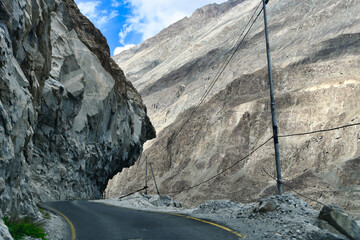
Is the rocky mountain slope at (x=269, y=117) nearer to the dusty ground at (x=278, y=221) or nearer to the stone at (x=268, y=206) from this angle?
the dusty ground at (x=278, y=221)

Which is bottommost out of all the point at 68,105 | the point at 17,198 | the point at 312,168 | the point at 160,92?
the point at 312,168

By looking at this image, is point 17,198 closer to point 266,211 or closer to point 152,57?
point 266,211

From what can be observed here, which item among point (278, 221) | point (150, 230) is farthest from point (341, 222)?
point (150, 230)

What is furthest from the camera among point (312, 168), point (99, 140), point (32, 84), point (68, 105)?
point (312, 168)

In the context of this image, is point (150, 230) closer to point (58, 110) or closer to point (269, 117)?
point (58, 110)

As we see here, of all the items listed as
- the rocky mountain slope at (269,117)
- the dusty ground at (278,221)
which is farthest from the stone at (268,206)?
the rocky mountain slope at (269,117)

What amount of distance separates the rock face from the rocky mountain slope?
647 inches

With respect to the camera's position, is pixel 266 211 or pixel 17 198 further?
pixel 17 198

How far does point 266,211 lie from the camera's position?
1126 centimetres

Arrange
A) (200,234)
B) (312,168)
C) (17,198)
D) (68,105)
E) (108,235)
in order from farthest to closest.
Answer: (312,168)
(68,105)
(17,198)
(108,235)
(200,234)

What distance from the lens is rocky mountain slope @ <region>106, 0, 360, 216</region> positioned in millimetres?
54781

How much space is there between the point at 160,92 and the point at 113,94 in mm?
72487

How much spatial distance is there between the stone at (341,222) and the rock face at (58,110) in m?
8.49

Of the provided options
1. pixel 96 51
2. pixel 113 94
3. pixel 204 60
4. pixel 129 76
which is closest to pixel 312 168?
pixel 113 94
